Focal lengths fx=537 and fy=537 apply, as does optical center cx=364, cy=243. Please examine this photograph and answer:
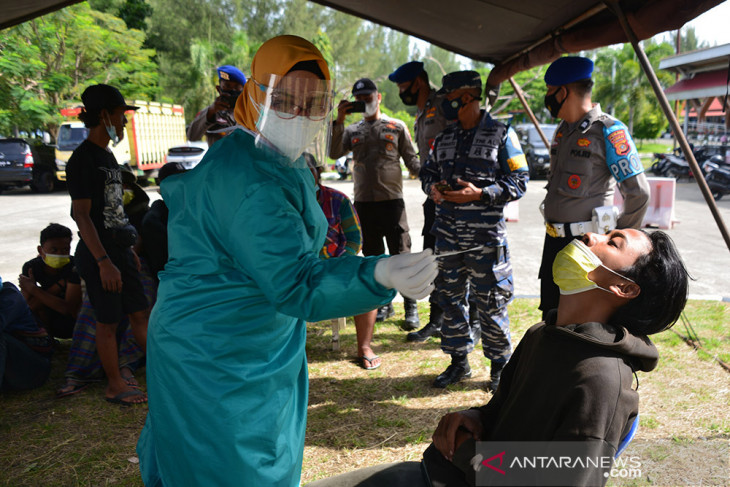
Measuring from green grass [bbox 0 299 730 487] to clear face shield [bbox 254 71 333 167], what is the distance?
201 cm

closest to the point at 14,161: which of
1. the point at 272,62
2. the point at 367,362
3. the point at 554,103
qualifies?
the point at 367,362

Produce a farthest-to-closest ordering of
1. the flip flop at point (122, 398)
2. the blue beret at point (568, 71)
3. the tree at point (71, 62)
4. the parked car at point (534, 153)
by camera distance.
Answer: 1. the parked car at point (534, 153)
2. the tree at point (71, 62)
3. the flip flop at point (122, 398)
4. the blue beret at point (568, 71)

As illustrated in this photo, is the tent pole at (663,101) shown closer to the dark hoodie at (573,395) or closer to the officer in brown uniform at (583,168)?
the officer in brown uniform at (583,168)

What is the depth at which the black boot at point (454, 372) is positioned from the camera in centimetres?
379

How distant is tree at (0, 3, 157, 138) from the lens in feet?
41.8

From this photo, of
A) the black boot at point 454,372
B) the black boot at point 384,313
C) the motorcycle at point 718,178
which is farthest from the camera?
the motorcycle at point 718,178

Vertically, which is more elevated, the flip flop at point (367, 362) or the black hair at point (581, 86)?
the black hair at point (581, 86)

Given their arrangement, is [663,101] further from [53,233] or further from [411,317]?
[53,233]

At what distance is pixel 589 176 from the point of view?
322cm

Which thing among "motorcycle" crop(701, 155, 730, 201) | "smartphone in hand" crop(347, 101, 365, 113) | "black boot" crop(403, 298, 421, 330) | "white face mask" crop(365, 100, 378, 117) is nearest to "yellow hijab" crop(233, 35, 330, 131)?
"smartphone in hand" crop(347, 101, 365, 113)

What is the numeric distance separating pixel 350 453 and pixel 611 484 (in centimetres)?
136

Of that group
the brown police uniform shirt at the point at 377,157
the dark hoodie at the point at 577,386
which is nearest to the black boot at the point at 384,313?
the brown police uniform shirt at the point at 377,157

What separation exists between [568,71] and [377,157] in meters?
2.02

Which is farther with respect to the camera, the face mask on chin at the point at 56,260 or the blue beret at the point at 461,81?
the face mask on chin at the point at 56,260
